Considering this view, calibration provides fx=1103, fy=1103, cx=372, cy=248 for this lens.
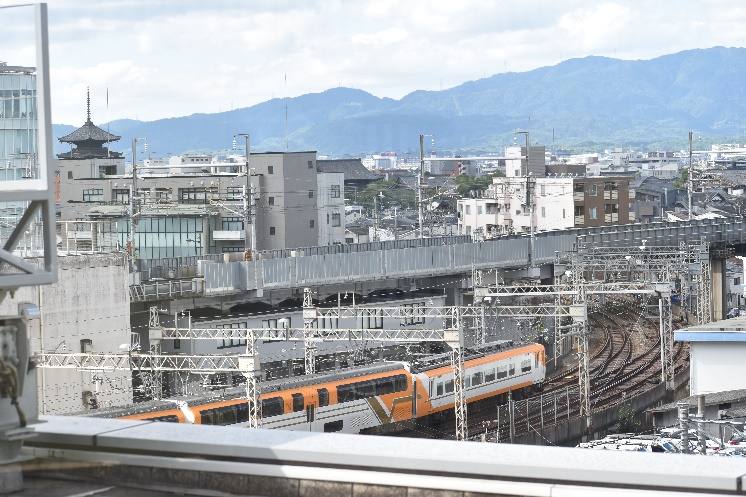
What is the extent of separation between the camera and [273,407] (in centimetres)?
1952

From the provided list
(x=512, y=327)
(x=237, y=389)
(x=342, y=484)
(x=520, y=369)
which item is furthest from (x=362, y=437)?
(x=512, y=327)

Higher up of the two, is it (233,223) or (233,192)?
(233,192)

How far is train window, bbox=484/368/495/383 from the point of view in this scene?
25.1m

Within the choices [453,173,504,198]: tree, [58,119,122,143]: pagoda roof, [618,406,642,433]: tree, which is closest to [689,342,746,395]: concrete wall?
[618,406,642,433]: tree

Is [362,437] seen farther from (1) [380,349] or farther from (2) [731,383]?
(1) [380,349]

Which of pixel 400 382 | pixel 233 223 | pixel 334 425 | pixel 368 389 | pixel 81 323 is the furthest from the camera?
pixel 233 223

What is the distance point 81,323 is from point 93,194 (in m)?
23.8

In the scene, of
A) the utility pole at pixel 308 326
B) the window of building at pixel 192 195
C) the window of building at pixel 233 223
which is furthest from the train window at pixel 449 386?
the window of building at pixel 192 195

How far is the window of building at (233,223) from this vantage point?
38.7m

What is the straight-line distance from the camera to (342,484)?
340 cm

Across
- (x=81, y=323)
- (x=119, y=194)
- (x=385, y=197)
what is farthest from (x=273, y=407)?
(x=385, y=197)

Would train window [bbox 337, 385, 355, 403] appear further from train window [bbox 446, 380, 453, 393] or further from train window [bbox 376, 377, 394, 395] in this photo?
train window [bbox 446, 380, 453, 393]

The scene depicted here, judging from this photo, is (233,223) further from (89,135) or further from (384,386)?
(89,135)

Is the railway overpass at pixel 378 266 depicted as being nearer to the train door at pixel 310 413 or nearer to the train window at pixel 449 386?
the train window at pixel 449 386
